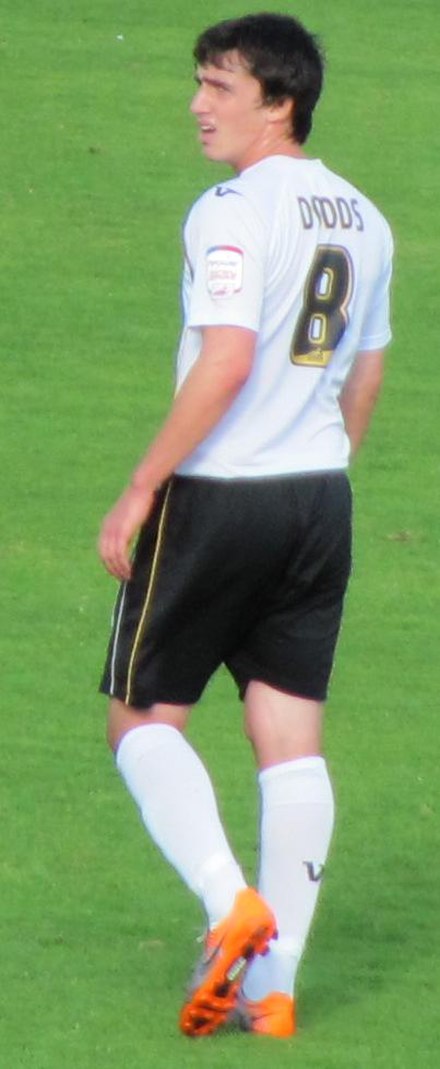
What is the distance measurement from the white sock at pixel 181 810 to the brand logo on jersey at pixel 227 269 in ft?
2.63

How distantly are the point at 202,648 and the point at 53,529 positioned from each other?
12.4ft

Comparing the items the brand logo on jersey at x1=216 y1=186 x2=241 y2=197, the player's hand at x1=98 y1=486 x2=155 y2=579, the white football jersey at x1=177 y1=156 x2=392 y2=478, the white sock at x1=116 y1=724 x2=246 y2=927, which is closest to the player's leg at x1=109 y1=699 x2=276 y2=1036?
the white sock at x1=116 y1=724 x2=246 y2=927

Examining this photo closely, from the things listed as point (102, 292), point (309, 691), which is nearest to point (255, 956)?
point (309, 691)

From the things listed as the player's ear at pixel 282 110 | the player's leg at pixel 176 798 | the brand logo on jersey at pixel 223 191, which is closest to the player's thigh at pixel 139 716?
the player's leg at pixel 176 798

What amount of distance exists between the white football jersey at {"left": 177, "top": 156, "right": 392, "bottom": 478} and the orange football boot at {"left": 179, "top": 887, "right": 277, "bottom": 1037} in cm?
75

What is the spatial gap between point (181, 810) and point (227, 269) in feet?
3.10

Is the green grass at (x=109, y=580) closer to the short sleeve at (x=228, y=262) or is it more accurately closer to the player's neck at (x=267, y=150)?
the short sleeve at (x=228, y=262)

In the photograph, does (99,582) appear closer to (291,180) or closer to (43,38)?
(291,180)

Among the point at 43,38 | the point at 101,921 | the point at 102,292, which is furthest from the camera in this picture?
the point at 43,38

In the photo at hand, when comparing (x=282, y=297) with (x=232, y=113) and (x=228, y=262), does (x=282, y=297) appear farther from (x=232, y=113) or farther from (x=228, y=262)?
(x=232, y=113)

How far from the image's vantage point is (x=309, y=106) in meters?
4.50

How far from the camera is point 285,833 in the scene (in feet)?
15.0

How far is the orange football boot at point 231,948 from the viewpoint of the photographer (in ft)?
14.0

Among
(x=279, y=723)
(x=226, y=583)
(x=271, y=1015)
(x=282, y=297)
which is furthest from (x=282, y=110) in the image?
(x=271, y=1015)
